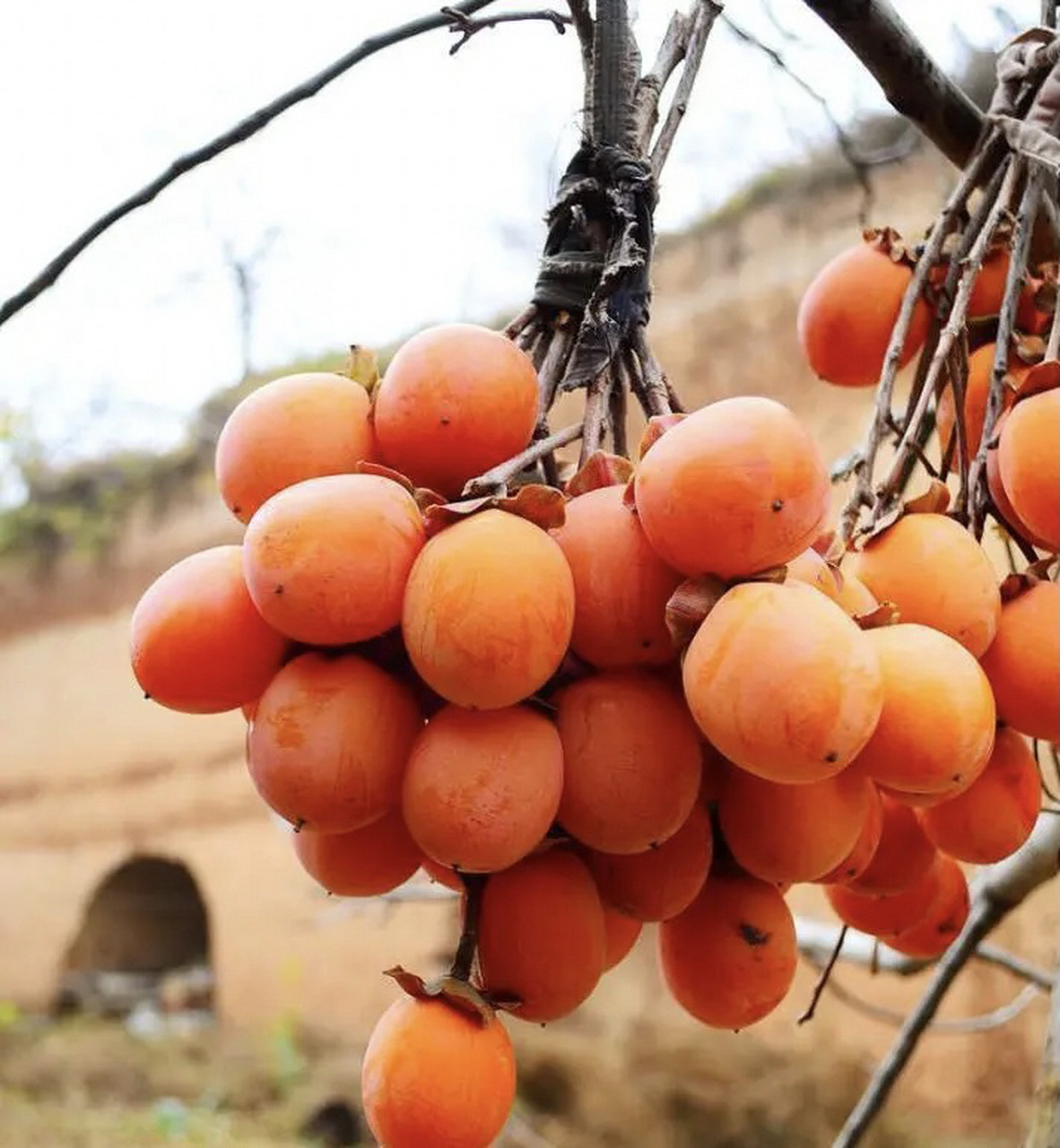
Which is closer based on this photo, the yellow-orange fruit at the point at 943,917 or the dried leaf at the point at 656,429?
the dried leaf at the point at 656,429

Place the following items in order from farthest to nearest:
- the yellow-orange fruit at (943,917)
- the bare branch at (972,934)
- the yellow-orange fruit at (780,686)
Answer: the bare branch at (972,934) → the yellow-orange fruit at (943,917) → the yellow-orange fruit at (780,686)

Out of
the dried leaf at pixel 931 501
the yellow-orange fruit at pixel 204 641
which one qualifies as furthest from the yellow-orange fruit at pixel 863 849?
the yellow-orange fruit at pixel 204 641

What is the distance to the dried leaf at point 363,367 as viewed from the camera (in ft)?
1.71

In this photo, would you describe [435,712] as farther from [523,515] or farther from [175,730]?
[175,730]

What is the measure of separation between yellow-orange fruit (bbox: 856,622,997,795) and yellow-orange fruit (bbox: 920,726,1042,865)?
0.07 m

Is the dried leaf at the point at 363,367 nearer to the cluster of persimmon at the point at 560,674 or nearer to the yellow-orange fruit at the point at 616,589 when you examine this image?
the cluster of persimmon at the point at 560,674

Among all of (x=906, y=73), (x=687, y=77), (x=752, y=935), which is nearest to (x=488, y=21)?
(x=687, y=77)

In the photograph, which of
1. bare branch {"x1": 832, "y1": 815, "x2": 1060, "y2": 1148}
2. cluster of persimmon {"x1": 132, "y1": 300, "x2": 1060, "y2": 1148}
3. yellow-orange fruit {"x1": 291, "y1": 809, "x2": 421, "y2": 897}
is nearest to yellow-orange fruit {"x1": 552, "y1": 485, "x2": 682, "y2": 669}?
cluster of persimmon {"x1": 132, "y1": 300, "x2": 1060, "y2": 1148}

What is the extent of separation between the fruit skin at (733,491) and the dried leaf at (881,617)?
46 mm

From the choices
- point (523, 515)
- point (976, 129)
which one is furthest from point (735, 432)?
point (976, 129)

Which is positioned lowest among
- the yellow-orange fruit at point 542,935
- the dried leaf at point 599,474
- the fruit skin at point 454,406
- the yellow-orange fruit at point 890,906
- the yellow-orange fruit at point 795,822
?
the yellow-orange fruit at point 890,906

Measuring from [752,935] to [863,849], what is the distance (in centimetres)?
5

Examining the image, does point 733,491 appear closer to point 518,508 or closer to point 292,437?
point 518,508

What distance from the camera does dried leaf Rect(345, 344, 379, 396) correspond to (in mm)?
521
